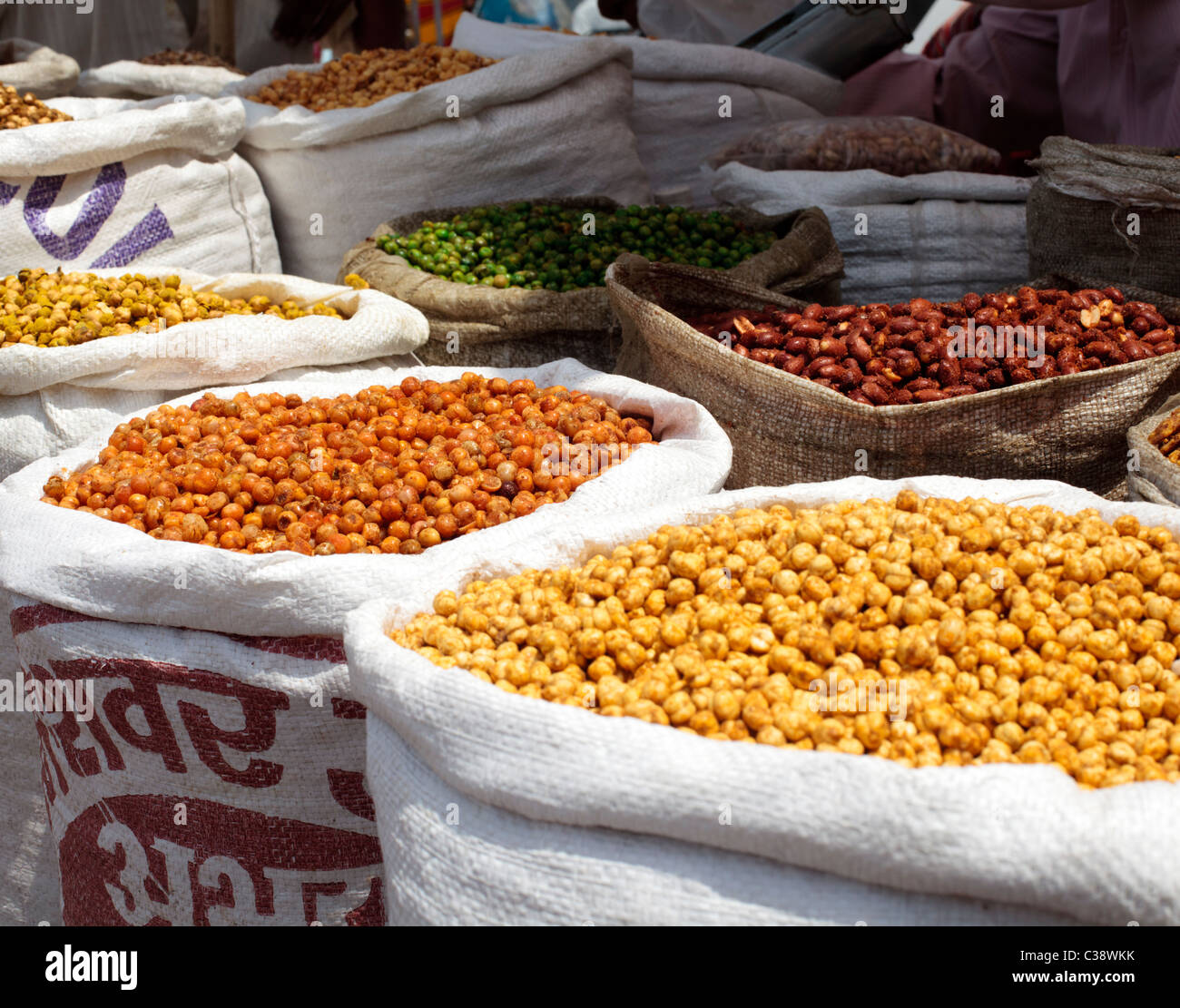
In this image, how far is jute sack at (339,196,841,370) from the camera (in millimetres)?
2564

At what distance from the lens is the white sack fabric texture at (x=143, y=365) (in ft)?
6.75

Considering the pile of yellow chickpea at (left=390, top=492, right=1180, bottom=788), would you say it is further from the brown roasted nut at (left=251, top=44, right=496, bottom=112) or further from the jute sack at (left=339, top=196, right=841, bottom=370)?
the brown roasted nut at (left=251, top=44, right=496, bottom=112)

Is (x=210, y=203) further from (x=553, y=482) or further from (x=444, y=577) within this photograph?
(x=444, y=577)

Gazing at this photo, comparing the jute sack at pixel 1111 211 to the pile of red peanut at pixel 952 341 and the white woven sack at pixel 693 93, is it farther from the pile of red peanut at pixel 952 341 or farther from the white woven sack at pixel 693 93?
the white woven sack at pixel 693 93

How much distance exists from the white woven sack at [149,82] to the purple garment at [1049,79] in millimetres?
2569

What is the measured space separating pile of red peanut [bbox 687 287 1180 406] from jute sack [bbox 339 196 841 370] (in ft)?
1.28

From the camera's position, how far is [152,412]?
2.05 m

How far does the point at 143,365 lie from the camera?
212cm

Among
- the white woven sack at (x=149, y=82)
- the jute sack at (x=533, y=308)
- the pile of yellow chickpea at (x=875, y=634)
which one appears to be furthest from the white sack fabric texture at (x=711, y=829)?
the white woven sack at (x=149, y=82)

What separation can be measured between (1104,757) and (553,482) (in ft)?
3.08

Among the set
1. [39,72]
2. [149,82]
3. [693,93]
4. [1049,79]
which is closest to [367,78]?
[149,82]

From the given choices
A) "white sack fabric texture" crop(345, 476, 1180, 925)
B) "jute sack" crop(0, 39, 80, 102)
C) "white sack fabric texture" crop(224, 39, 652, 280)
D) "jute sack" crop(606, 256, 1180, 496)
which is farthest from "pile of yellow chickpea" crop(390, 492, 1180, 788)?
"jute sack" crop(0, 39, 80, 102)

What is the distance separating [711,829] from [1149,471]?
1.11 m

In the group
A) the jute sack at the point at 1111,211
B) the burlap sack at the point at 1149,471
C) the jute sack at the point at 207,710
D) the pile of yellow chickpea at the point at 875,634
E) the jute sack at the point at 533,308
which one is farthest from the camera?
the jute sack at the point at 533,308
